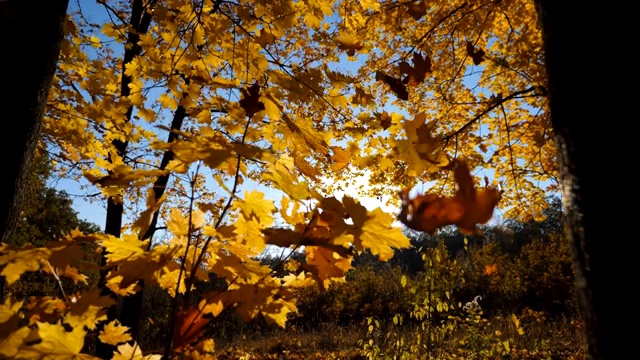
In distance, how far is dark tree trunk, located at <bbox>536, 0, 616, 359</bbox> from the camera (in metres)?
0.56

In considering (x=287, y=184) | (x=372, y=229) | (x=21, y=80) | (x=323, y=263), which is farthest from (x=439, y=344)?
(x=21, y=80)

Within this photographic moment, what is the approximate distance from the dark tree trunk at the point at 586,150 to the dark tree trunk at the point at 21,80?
191cm

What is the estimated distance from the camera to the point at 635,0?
0.60 meters

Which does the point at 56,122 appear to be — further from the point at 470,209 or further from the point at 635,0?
the point at 635,0

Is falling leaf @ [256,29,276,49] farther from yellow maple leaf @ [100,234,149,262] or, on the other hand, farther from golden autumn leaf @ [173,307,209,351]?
golden autumn leaf @ [173,307,209,351]

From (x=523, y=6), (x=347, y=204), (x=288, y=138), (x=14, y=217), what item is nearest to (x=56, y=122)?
(x=14, y=217)

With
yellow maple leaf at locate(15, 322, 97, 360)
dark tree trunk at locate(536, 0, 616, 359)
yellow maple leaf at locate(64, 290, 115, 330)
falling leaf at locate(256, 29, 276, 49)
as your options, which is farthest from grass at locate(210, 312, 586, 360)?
dark tree trunk at locate(536, 0, 616, 359)

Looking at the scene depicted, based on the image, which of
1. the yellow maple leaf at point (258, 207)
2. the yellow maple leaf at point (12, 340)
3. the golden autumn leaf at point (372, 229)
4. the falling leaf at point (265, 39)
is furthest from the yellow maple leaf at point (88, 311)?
the falling leaf at point (265, 39)

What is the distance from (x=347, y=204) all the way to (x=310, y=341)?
8.63 meters

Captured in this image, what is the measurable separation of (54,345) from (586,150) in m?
1.19

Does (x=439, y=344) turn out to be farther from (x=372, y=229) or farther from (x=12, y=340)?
(x=12, y=340)

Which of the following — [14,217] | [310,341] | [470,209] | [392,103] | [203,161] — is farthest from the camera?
[310,341]

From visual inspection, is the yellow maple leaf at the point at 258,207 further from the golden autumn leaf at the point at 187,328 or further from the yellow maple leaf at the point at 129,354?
the yellow maple leaf at the point at 129,354

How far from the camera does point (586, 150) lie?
60cm
